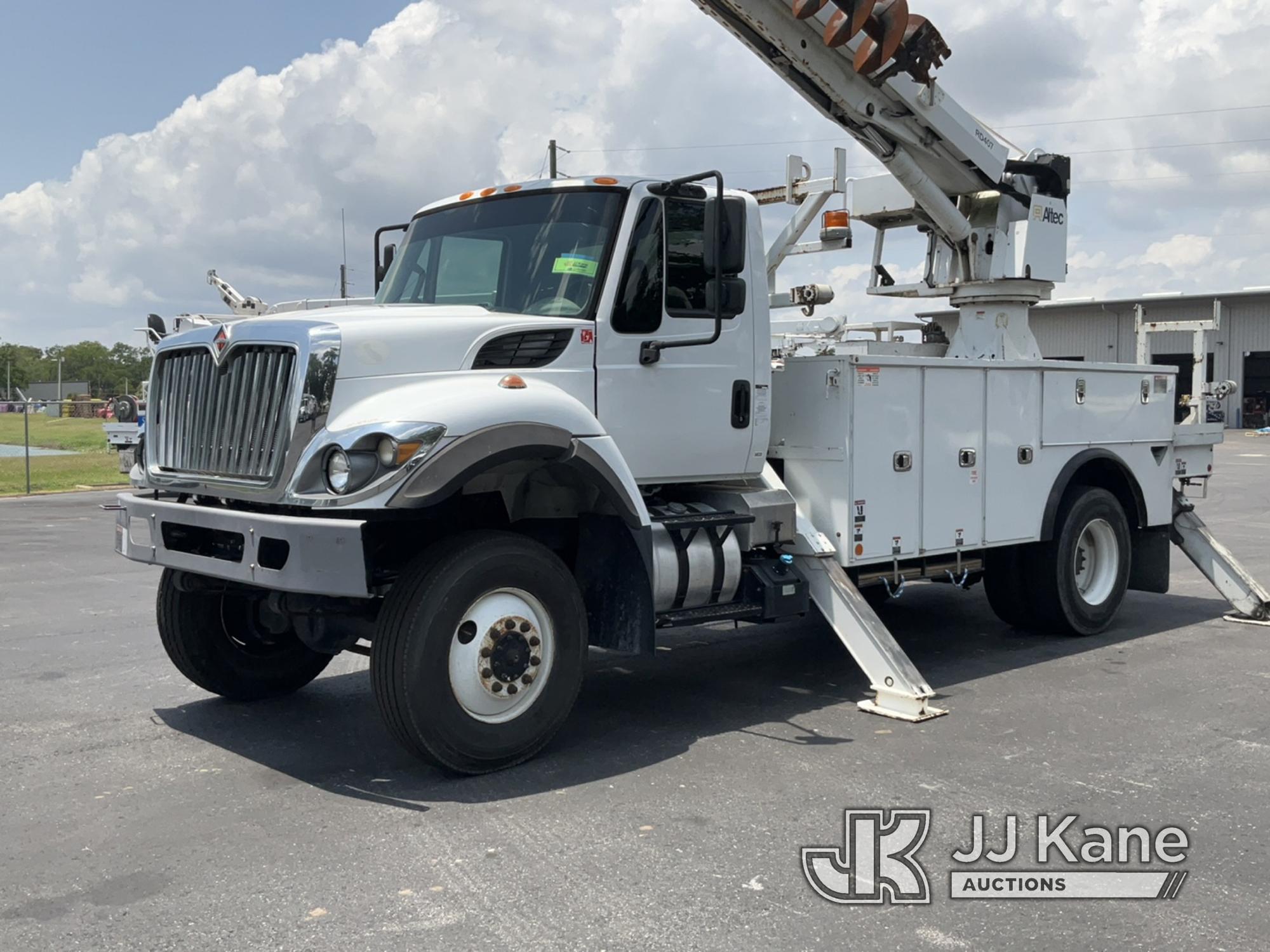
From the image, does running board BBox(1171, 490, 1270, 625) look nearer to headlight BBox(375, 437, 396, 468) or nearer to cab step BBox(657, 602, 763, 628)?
cab step BBox(657, 602, 763, 628)

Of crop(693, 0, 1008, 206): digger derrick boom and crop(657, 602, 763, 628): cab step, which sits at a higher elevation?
crop(693, 0, 1008, 206): digger derrick boom

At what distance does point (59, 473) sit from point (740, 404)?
932 inches

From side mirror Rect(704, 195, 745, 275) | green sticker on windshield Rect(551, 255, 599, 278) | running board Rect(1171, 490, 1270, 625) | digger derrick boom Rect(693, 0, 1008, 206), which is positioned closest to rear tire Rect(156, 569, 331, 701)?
green sticker on windshield Rect(551, 255, 599, 278)

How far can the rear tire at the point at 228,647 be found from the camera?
658 centimetres

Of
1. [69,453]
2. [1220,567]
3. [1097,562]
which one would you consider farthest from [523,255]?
[69,453]

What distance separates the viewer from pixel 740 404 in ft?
22.2

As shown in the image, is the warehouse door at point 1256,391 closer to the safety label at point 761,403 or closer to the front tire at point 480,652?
the safety label at point 761,403

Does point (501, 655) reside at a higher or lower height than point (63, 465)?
higher

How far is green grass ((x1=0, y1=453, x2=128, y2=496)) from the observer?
2312 cm

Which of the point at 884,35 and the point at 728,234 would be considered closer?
the point at 728,234

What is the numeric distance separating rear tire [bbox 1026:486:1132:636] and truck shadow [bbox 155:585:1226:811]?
0.18 meters

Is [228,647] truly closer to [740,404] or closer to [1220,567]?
[740,404]

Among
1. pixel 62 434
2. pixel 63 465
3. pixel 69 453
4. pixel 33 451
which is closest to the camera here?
pixel 63 465

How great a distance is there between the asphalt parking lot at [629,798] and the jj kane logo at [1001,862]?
7 cm
